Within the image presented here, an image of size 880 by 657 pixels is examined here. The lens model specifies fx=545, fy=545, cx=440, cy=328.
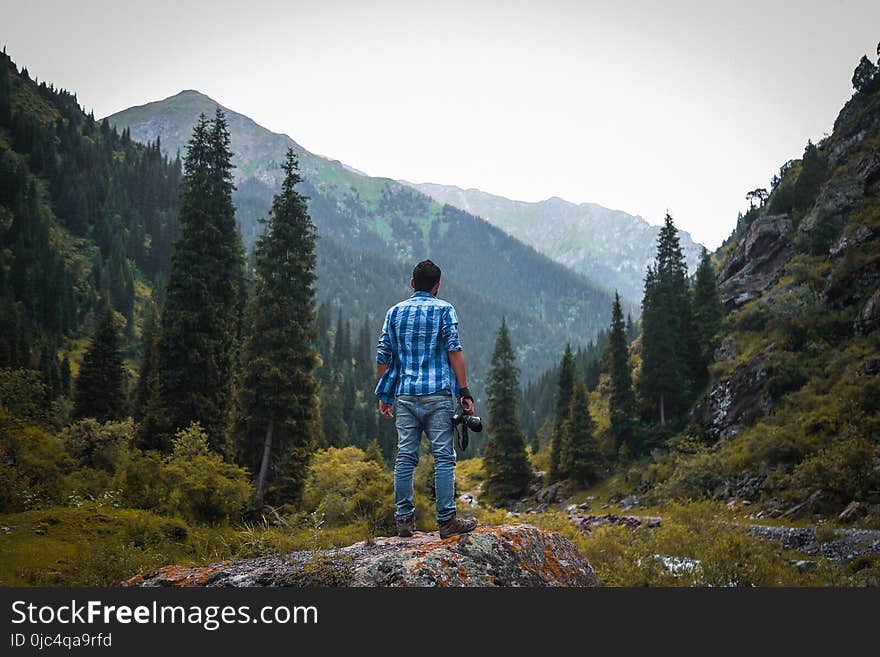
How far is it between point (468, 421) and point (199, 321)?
2185 centimetres

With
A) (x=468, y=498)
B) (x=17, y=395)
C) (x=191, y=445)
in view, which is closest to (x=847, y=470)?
(x=191, y=445)

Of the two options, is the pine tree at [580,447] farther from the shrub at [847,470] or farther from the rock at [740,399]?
the shrub at [847,470]

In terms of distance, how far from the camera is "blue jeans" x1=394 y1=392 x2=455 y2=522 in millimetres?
6508

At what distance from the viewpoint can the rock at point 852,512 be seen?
1946cm

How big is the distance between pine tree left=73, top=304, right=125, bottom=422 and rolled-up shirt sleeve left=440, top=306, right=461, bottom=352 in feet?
139

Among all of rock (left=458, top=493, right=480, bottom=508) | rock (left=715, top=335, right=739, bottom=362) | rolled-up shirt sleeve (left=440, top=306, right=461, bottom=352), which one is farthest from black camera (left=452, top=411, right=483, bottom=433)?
rock (left=458, top=493, right=480, bottom=508)

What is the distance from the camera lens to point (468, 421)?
6.40m

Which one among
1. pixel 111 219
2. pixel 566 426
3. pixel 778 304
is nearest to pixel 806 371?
pixel 778 304

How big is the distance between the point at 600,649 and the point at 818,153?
70.0m

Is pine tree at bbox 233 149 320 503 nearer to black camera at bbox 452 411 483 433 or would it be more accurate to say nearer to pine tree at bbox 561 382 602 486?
black camera at bbox 452 411 483 433

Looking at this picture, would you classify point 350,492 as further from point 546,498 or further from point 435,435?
point 546,498

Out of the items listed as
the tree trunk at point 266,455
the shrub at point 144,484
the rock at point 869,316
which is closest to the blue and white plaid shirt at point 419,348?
the shrub at point 144,484

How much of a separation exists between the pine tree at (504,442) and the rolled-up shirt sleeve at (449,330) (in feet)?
147

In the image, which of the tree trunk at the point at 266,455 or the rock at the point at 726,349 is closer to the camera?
the tree trunk at the point at 266,455
